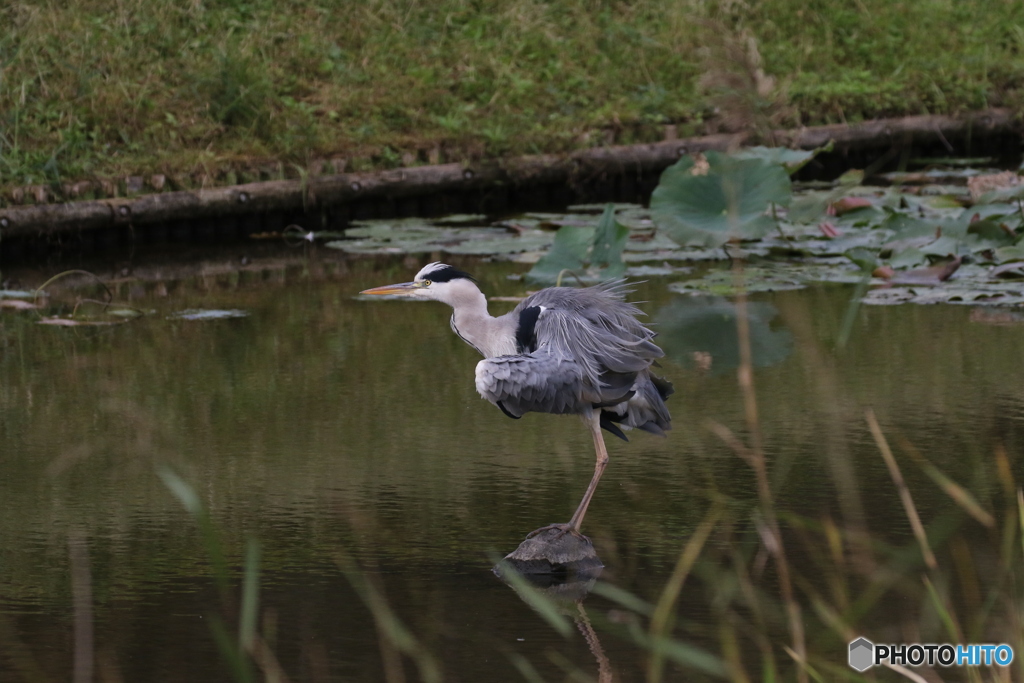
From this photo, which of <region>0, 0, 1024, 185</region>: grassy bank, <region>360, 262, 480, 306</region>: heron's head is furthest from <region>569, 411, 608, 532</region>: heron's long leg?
<region>0, 0, 1024, 185</region>: grassy bank

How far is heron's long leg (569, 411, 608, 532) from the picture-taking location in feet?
13.0

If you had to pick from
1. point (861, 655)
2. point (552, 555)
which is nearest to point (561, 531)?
point (552, 555)

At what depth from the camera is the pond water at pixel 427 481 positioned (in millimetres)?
3506

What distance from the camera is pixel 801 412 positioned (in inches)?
217

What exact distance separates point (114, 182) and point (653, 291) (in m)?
3.95

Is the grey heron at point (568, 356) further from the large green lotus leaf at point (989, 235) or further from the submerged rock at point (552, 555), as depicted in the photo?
the large green lotus leaf at point (989, 235)

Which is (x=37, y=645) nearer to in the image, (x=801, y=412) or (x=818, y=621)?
(x=818, y=621)

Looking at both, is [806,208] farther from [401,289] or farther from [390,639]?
[390,639]

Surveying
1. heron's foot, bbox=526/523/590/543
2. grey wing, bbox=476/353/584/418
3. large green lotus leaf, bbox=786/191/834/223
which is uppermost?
large green lotus leaf, bbox=786/191/834/223

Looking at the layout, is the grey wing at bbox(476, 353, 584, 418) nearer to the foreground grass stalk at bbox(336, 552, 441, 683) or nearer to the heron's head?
the heron's head

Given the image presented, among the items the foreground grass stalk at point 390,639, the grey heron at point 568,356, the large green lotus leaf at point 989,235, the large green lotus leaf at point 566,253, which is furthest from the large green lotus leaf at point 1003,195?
the foreground grass stalk at point 390,639

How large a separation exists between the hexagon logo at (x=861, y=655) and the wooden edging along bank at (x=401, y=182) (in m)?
7.19

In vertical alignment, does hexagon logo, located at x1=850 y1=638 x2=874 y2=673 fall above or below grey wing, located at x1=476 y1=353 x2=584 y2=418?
below

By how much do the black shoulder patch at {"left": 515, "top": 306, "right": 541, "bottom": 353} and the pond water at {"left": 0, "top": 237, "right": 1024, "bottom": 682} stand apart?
55cm
